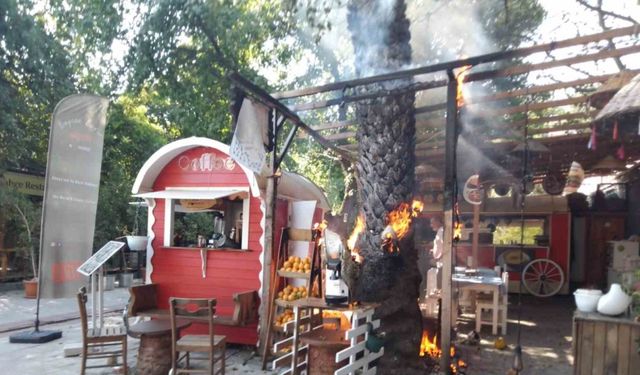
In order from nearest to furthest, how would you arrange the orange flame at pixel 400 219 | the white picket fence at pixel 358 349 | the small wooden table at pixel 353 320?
the white picket fence at pixel 358 349 < the small wooden table at pixel 353 320 < the orange flame at pixel 400 219

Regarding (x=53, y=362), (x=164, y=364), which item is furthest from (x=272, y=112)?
(x=53, y=362)

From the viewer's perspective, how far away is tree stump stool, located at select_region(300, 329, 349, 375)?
4652 millimetres

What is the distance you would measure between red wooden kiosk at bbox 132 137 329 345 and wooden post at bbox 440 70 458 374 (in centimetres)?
259

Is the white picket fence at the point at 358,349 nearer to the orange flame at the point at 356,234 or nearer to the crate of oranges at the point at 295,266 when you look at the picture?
the orange flame at the point at 356,234

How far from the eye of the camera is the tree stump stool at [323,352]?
465cm

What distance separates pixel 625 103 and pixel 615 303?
6.39ft

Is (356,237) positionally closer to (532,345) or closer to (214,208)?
(214,208)

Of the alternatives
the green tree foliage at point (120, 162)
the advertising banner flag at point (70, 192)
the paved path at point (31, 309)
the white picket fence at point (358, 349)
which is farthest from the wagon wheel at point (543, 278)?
the green tree foliage at point (120, 162)

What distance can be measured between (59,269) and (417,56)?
8555 mm

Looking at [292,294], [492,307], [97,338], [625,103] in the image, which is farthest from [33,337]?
[625,103]

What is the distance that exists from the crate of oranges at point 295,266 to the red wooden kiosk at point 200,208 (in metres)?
0.33

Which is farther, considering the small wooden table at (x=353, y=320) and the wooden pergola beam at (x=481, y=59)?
the small wooden table at (x=353, y=320)

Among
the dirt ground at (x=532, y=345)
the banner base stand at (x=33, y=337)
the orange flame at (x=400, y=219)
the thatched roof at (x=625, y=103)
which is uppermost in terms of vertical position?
the thatched roof at (x=625, y=103)

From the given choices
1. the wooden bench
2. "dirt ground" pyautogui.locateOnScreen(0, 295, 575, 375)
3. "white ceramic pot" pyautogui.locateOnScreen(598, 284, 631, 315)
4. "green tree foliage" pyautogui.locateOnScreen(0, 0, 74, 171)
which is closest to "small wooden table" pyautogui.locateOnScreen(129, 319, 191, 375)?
"dirt ground" pyautogui.locateOnScreen(0, 295, 575, 375)
